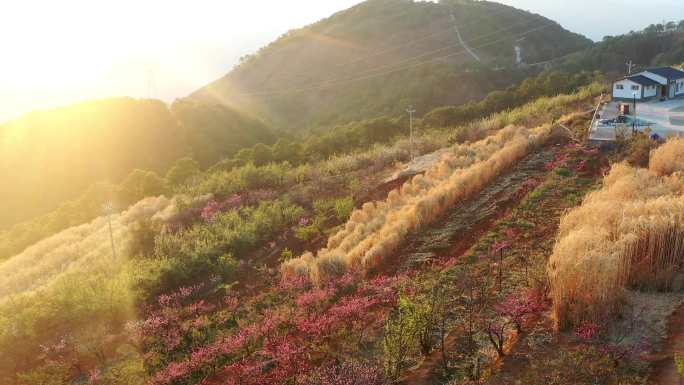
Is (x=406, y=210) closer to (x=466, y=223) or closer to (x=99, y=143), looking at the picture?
(x=466, y=223)

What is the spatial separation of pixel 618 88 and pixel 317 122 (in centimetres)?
5008

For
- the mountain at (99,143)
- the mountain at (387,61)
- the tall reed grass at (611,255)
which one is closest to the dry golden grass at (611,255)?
the tall reed grass at (611,255)

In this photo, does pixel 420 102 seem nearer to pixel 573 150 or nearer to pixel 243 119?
pixel 243 119

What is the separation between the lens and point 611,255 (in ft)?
21.1

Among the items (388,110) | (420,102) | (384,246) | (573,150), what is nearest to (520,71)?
(420,102)

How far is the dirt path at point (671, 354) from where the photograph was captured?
5.13 meters

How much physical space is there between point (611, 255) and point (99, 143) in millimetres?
60305

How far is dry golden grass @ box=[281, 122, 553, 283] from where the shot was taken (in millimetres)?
10570

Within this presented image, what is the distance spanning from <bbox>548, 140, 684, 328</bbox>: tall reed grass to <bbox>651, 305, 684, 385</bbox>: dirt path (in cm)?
62

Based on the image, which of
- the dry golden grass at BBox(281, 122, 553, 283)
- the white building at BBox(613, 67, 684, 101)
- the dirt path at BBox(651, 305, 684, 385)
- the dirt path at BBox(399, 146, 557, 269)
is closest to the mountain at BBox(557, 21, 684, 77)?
the white building at BBox(613, 67, 684, 101)

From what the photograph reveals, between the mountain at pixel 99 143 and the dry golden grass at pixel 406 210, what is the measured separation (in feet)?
131

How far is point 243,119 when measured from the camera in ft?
217

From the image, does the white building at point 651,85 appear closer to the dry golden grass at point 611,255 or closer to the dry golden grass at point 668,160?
the dry golden grass at point 668,160

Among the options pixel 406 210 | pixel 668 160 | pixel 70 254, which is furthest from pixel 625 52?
pixel 70 254
